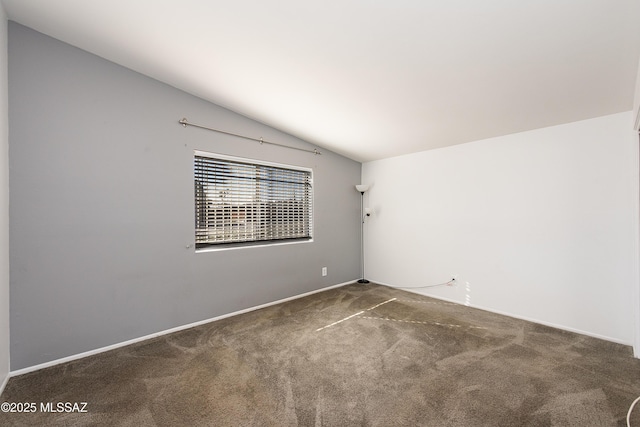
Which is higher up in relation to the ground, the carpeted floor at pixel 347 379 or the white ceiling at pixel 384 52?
the white ceiling at pixel 384 52

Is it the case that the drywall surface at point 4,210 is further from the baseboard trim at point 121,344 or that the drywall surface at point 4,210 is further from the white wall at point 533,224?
the white wall at point 533,224

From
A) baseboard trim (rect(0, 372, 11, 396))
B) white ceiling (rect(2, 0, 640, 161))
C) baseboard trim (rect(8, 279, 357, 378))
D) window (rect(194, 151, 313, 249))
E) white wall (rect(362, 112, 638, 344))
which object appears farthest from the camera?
window (rect(194, 151, 313, 249))

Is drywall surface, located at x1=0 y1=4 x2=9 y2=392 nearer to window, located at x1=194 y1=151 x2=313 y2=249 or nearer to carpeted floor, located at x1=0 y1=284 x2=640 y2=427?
carpeted floor, located at x1=0 y1=284 x2=640 y2=427

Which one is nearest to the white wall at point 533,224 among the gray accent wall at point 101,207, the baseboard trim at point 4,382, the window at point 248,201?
the window at point 248,201

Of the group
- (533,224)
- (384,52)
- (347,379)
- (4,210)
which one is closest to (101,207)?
(4,210)

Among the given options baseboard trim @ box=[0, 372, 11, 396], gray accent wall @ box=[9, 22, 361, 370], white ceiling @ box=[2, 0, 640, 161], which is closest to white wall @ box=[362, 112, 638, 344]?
white ceiling @ box=[2, 0, 640, 161]

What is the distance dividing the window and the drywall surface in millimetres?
1355

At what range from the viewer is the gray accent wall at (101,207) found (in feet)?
6.69

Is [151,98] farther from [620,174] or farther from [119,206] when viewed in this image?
[620,174]

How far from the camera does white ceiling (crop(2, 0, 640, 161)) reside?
152cm

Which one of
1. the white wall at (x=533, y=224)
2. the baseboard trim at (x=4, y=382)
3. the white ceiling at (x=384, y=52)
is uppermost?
the white ceiling at (x=384, y=52)

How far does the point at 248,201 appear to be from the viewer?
11.1ft

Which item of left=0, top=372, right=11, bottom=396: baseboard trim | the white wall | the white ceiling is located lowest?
left=0, top=372, right=11, bottom=396: baseboard trim

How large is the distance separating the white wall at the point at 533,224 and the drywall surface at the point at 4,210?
4.10m
